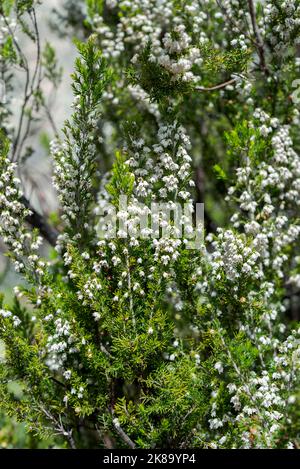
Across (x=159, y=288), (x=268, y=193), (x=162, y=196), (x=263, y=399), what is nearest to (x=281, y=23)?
(x=268, y=193)

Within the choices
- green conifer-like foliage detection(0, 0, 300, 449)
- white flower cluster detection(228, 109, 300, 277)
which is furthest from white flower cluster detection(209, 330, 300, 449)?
white flower cluster detection(228, 109, 300, 277)

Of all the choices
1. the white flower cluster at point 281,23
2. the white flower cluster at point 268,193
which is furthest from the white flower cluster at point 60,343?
the white flower cluster at point 281,23

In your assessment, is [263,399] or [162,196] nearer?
[263,399]

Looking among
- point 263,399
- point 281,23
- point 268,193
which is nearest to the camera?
point 263,399

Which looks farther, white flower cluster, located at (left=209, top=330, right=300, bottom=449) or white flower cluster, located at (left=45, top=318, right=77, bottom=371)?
white flower cluster, located at (left=45, top=318, right=77, bottom=371)

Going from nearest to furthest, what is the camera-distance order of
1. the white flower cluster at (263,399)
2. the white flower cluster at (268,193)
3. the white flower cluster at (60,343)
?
the white flower cluster at (263,399) < the white flower cluster at (60,343) < the white flower cluster at (268,193)

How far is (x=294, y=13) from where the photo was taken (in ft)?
11.8

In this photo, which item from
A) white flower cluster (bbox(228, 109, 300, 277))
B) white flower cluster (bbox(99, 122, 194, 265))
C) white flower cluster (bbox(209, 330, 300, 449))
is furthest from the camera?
white flower cluster (bbox(228, 109, 300, 277))

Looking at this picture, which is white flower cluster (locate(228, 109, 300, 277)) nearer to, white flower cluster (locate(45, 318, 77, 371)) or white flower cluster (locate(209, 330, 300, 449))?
white flower cluster (locate(209, 330, 300, 449))

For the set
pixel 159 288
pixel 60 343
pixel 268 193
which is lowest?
pixel 60 343

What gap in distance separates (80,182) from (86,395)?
129 centimetres

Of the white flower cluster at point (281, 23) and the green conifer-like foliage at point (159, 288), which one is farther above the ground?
the white flower cluster at point (281, 23)

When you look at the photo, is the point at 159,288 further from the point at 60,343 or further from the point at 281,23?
the point at 281,23

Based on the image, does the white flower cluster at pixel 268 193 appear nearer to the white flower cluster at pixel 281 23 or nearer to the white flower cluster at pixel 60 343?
the white flower cluster at pixel 281 23
